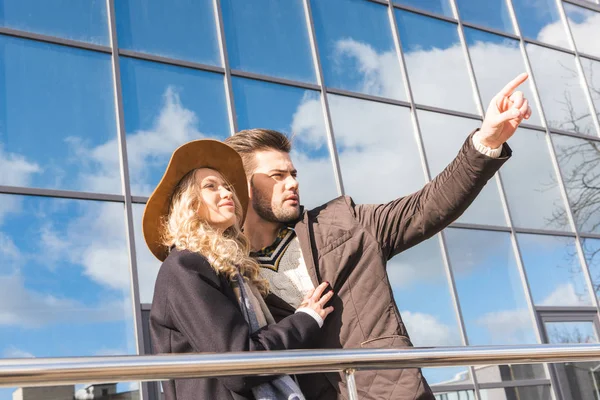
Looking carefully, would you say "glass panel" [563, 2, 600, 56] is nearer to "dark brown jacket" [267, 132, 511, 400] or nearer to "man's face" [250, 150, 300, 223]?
"man's face" [250, 150, 300, 223]

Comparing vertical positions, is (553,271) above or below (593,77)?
below

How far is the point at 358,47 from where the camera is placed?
8180mm

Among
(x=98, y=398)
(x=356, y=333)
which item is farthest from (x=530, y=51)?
(x=356, y=333)

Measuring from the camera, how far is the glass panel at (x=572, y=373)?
8.02 metres

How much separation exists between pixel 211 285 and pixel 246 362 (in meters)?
0.38

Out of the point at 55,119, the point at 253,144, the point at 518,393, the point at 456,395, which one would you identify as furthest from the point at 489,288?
the point at 253,144

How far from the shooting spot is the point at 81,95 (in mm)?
5957

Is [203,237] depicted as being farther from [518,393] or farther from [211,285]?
[518,393]

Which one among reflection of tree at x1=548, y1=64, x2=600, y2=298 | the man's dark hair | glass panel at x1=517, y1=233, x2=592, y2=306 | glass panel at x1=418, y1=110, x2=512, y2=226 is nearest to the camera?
the man's dark hair

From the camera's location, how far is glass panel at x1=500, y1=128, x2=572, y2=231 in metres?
8.73

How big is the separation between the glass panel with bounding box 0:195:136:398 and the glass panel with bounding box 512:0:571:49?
21.9 ft

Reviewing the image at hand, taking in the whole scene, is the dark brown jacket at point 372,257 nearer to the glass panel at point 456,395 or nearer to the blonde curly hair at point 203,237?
the blonde curly hair at point 203,237

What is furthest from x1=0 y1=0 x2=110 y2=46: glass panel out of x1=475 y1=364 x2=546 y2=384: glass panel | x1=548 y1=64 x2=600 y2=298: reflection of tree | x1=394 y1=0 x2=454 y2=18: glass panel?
x1=548 y1=64 x2=600 y2=298: reflection of tree

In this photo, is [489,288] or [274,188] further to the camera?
[489,288]
